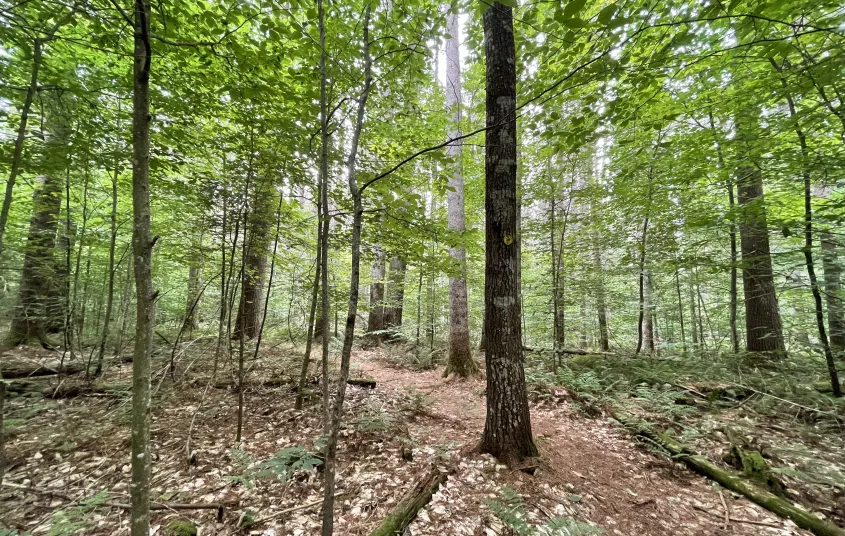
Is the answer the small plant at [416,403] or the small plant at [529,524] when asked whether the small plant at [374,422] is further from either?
the small plant at [529,524]

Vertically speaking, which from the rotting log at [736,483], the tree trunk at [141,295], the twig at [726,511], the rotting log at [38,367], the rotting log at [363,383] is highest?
the tree trunk at [141,295]

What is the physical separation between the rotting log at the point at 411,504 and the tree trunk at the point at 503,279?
0.83 metres

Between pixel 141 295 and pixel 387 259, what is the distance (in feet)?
11.1

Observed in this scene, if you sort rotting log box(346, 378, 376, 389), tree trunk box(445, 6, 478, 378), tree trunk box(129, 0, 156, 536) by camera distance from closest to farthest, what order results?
tree trunk box(129, 0, 156, 536) < rotting log box(346, 378, 376, 389) < tree trunk box(445, 6, 478, 378)

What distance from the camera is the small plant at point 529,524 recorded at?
93.4 inches

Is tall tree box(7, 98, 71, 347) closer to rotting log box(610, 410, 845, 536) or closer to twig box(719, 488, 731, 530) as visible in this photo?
twig box(719, 488, 731, 530)

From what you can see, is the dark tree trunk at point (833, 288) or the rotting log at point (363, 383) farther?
the rotting log at point (363, 383)

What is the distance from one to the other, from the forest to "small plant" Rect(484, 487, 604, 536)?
1.0 inches

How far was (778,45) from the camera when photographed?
3.19 metres

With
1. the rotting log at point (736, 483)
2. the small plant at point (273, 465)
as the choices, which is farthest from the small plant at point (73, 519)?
the rotting log at point (736, 483)

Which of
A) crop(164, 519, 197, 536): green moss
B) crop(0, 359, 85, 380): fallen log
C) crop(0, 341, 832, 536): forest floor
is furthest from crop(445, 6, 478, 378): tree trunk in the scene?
crop(0, 359, 85, 380): fallen log

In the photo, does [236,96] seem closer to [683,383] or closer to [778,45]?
[778,45]

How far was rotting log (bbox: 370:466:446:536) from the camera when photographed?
2465 mm

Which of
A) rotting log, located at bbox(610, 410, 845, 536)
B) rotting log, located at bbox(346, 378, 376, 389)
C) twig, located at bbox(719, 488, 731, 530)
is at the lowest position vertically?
twig, located at bbox(719, 488, 731, 530)
